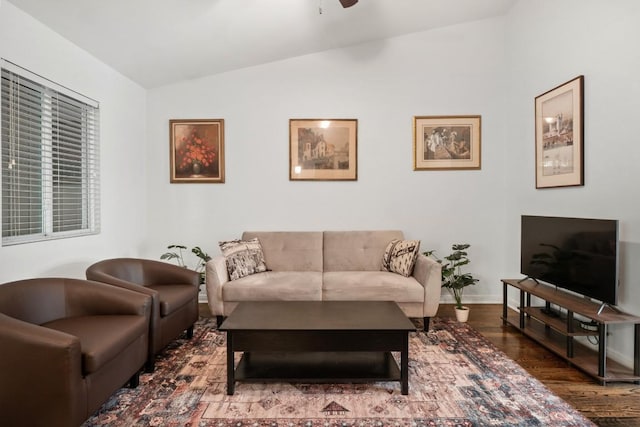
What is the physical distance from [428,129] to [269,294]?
8.65ft

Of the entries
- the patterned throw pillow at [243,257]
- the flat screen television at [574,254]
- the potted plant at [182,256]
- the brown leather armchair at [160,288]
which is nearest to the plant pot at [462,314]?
the flat screen television at [574,254]

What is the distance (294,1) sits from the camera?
3.14 m

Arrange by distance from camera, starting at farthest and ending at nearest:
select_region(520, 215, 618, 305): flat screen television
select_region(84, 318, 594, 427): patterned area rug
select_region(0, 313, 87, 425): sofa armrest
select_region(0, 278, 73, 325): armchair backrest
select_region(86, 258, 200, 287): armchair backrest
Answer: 1. select_region(86, 258, 200, 287): armchair backrest
2. select_region(520, 215, 618, 305): flat screen television
3. select_region(0, 278, 73, 325): armchair backrest
4. select_region(84, 318, 594, 427): patterned area rug
5. select_region(0, 313, 87, 425): sofa armrest

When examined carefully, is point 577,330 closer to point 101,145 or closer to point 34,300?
point 34,300

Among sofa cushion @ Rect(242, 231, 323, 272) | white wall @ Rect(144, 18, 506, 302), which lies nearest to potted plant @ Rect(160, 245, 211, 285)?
white wall @ Rect(144, 18, 506, 302)

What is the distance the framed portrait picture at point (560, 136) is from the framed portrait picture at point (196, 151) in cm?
343

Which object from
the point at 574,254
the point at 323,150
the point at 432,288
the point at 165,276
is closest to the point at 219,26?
the point at 323,150

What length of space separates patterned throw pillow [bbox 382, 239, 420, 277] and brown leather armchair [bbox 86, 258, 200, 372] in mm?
1929

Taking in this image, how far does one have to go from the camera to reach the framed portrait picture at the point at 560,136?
3027mm

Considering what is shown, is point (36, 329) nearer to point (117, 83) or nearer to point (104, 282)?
point (104, 282)

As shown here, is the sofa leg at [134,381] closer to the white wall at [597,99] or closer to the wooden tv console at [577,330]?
the wooden tv console at [577,330]

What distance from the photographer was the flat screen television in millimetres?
2465

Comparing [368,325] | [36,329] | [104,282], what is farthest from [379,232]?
[36,329]

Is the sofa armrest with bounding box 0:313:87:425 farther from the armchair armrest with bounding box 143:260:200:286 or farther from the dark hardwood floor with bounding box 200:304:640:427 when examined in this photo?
the dark hardwood floor with bounding box 200:304:640:427
